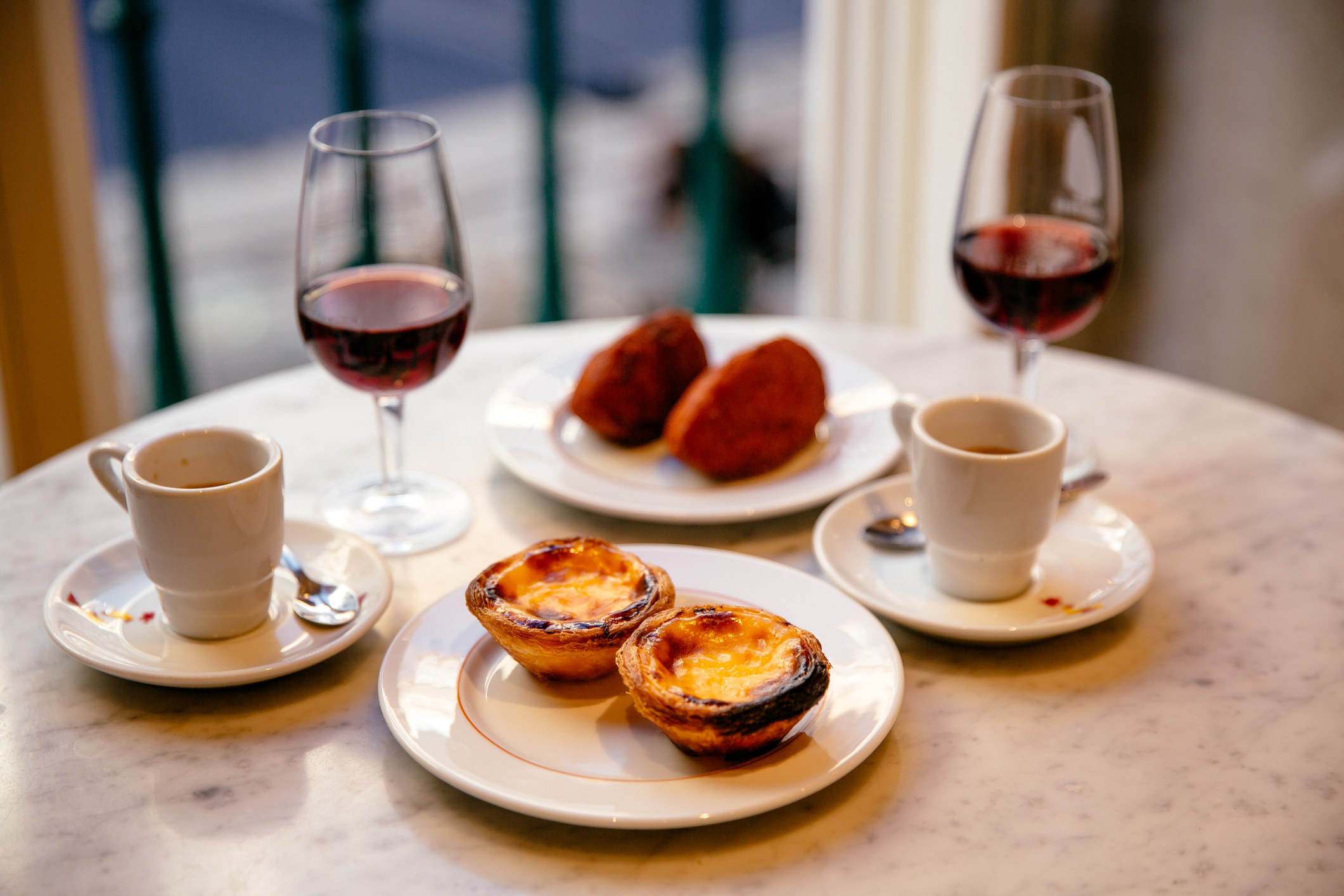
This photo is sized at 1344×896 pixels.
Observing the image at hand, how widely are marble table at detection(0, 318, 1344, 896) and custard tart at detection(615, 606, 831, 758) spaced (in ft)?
0.27

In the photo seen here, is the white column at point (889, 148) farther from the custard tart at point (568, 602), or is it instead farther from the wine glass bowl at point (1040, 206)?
the custard tart at point (568, 602)

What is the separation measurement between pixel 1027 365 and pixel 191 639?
3.34ft

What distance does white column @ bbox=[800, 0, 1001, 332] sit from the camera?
2.81 metres

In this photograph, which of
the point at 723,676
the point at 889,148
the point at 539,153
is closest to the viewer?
the point at 723,676

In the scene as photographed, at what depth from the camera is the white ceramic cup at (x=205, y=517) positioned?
3.37 ft

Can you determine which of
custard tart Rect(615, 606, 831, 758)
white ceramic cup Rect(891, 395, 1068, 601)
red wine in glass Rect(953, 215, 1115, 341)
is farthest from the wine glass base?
red wine in glass Rect(953, 215, 1115, 341)

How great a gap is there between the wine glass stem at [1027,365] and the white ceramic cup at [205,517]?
2.98 feet

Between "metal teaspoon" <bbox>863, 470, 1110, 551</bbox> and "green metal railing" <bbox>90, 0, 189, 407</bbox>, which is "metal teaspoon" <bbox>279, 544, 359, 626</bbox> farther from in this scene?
"green metal railing" <bbox>90, 0, 189, 407</bbox>

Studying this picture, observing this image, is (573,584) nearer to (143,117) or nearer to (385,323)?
(385,323)

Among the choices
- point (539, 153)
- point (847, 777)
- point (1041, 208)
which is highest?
point (1041, 208)

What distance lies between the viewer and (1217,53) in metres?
2.61

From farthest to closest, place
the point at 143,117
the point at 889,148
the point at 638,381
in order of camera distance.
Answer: the point at 889,148, the point at 143,117, the point at 638,381

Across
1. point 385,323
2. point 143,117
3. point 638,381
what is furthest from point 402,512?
point 143,117

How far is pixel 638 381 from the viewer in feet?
4.87
